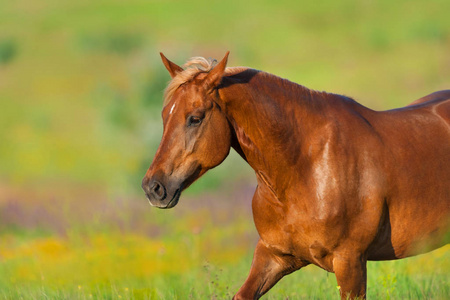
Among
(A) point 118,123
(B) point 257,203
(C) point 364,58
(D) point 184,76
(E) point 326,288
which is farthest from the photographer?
(C) point 364,58

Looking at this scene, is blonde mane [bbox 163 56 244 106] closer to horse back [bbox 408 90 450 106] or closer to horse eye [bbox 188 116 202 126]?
horse eye [bbox 188 116 202 126]

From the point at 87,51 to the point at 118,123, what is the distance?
835 inches

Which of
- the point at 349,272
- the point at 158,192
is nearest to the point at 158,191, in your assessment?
the point at 158,192

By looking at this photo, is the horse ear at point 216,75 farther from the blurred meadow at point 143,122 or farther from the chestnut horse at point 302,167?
the blurred meadow at point 143,122

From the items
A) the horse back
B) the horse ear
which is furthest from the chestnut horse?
the horse back

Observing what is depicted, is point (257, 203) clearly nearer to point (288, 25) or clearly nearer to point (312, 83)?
point (312, 83)

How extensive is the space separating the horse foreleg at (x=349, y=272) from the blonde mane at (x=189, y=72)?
1486mm

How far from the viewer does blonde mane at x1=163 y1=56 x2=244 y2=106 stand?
Result: 15.1ft

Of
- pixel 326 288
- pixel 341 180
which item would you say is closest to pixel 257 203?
pixel 341 180

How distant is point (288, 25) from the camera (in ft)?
135

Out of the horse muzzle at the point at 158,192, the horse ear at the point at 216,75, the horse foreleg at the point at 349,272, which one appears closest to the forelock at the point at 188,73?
the horse ear at the point at 216,75

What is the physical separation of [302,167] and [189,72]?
1005 mm

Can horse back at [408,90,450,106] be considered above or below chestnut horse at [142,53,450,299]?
above

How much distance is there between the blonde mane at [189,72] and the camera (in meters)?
4.61
